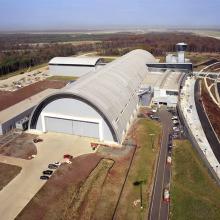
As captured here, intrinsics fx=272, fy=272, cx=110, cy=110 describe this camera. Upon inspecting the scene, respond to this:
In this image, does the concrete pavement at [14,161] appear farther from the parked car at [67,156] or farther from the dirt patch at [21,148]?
the parked car at [67,156]

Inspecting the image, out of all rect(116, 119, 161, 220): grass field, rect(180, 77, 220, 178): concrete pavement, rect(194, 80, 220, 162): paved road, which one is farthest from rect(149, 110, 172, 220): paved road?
rect(194, 80, 220, 162): paved road

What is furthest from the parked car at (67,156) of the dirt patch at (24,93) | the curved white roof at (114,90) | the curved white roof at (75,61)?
the curved white roof at (75,61)

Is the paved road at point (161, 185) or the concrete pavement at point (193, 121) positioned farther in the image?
the concrete pavement at point (193, 121)

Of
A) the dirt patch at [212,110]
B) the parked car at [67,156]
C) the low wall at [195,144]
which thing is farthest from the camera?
the dirt patch at [212,110]

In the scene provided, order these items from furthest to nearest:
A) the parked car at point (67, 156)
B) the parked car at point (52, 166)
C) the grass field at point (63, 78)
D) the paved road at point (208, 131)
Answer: the grass field at point (63, 78)
the paved road at point (208, 131)
the parked car at point (67, 156)
the parked car at point (52, 166)

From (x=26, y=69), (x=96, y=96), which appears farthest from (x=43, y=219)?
(x=26, y=69)

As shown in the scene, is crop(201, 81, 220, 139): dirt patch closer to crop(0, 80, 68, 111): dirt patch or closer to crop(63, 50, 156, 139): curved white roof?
crop(63, 50, 156, 139): curved white roof

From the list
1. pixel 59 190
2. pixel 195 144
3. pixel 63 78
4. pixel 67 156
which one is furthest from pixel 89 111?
pixel 63 78
